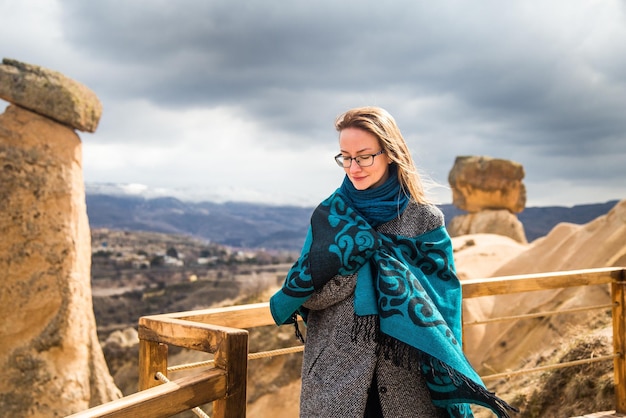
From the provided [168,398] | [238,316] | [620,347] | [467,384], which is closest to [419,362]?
[467,384]

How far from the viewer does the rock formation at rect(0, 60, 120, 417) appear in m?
7.23

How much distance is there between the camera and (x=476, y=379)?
5.96 feet

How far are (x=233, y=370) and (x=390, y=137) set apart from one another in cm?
89

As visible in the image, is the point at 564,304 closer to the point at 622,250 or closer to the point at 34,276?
the point at 622,250

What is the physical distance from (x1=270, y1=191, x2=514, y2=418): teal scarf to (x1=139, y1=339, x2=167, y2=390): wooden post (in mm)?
577

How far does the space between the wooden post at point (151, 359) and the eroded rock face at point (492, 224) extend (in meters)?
22.9

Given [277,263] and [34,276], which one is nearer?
[34,276]

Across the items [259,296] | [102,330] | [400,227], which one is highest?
[400,227]

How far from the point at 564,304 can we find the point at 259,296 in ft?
23.5

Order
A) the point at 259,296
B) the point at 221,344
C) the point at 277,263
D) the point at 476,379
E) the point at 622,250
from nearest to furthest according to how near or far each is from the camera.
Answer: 1. the point at 221,344
2. the point at 476,379
3. the point at 622,250
4. the point at 259,296
5. the point at 277,263

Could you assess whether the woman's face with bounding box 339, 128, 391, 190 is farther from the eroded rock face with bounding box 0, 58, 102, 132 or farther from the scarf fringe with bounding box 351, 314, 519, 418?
the eroded rock face with bounding box 0, 58, 102, 132

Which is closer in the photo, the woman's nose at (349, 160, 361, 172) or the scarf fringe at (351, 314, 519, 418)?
the scarf fringe at (351, 314, 519, 418)

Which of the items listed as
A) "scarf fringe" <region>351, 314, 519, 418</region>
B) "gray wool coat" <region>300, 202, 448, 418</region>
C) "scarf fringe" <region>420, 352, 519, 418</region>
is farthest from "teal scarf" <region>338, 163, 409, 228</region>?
"scarf fringe" <region>420, 352, 519, 418</region>

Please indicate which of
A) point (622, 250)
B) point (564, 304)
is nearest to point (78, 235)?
point (564, 304)
